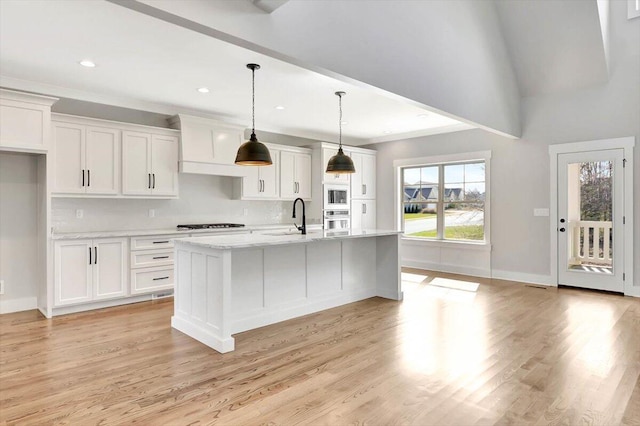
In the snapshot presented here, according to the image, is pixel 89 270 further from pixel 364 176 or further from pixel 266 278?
pixel 364 176

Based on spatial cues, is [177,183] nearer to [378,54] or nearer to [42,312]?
[42,312]

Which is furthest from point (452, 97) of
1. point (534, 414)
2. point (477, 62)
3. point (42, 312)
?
point (42, 312)

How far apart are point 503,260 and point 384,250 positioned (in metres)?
2.61

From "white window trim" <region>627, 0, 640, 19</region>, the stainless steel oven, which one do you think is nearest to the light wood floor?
the stainless steel oven

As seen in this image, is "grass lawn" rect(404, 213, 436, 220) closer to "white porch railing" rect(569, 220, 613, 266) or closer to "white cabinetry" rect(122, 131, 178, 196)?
"white porch railing" rect(569, 220, 613, 266)

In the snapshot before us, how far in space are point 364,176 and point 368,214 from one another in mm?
809

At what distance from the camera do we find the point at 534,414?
2.21m

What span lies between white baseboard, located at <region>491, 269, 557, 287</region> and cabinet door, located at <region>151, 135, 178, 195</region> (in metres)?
5.30

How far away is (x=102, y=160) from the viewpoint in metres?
4.78

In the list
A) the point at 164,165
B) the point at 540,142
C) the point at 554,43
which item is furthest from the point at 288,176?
the point at 554,43

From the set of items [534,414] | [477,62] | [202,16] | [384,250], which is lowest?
[534,414]

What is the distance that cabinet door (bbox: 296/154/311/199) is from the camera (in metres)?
7.13

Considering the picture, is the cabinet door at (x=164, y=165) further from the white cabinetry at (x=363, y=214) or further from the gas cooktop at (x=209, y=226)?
the white cabinetry at (x=363, y=214)

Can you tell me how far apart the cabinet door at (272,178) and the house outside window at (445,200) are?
8.62 feet
